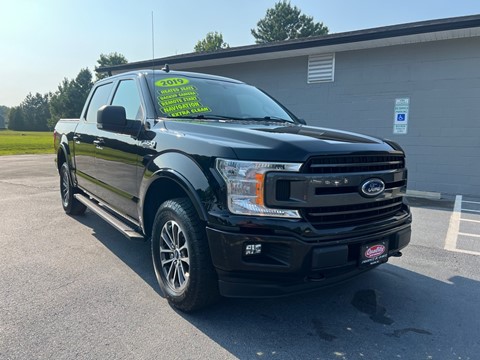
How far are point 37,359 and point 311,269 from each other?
1836mm

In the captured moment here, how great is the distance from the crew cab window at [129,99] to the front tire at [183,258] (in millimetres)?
1169

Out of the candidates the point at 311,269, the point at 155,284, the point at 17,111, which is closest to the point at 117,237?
the point at 155,284

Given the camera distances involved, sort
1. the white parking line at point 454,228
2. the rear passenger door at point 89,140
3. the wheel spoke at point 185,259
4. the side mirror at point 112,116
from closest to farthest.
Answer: the wheel spoke at point 185,259
the side mirror at point 112,116
the rear passenger door at point 89,140
the white parking line at point 454,228

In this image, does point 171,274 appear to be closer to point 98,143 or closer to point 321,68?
point 98,143

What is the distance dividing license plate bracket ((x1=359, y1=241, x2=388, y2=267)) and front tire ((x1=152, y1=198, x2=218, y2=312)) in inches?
42.5

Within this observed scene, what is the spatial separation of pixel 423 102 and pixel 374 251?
7.47 metres

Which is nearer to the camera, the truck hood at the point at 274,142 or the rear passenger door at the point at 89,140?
the truck hood at the point at 274,142

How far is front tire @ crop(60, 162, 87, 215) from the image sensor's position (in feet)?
18.8

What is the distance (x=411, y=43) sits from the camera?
8789 millimetres

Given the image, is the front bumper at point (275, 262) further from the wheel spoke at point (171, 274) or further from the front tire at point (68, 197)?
the front tire at point (68, 197)

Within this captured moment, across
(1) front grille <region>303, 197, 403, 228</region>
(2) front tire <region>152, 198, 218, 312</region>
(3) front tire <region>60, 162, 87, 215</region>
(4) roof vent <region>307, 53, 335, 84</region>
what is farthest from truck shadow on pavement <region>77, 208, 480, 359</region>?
(4) roof vent <region>307, 53, 335, 84</region>

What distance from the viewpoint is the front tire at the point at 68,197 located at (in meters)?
5.73

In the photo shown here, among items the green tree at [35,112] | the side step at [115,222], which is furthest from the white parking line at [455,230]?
the green tree at [35,112]

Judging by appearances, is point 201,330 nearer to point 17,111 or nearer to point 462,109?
point 462,109
